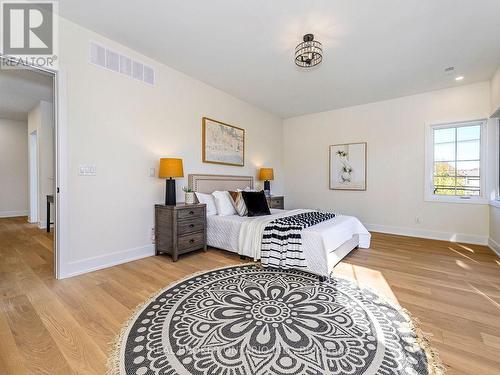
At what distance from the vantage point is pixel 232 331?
5.31ft

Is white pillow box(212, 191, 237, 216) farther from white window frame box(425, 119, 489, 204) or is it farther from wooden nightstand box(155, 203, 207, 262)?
white window frame box(425, 119, 489, 204)

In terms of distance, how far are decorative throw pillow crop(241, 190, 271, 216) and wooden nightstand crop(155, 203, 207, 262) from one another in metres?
0.67

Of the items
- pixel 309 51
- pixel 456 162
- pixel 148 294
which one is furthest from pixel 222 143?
pixel 456 162

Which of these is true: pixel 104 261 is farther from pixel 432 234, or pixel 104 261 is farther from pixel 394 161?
pixel 432 234

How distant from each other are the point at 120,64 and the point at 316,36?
245cm

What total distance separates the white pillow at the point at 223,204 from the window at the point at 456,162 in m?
3.69

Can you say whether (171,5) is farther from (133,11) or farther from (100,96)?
(100,96)

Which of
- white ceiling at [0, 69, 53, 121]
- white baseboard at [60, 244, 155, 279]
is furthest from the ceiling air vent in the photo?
white baseboard at [60, 244, 155, 279]

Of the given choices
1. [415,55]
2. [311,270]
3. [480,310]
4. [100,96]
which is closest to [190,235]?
[311,270]

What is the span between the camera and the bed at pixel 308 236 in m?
2.49

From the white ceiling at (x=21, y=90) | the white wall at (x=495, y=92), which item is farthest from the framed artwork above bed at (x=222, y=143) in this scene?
the white wall at (x=495, y=92)

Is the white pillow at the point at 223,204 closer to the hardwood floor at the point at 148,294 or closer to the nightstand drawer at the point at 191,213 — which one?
the nightstand drawer at the point at 191,213

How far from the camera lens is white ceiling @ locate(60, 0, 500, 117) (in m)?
2.30

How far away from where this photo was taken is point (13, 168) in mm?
6414
